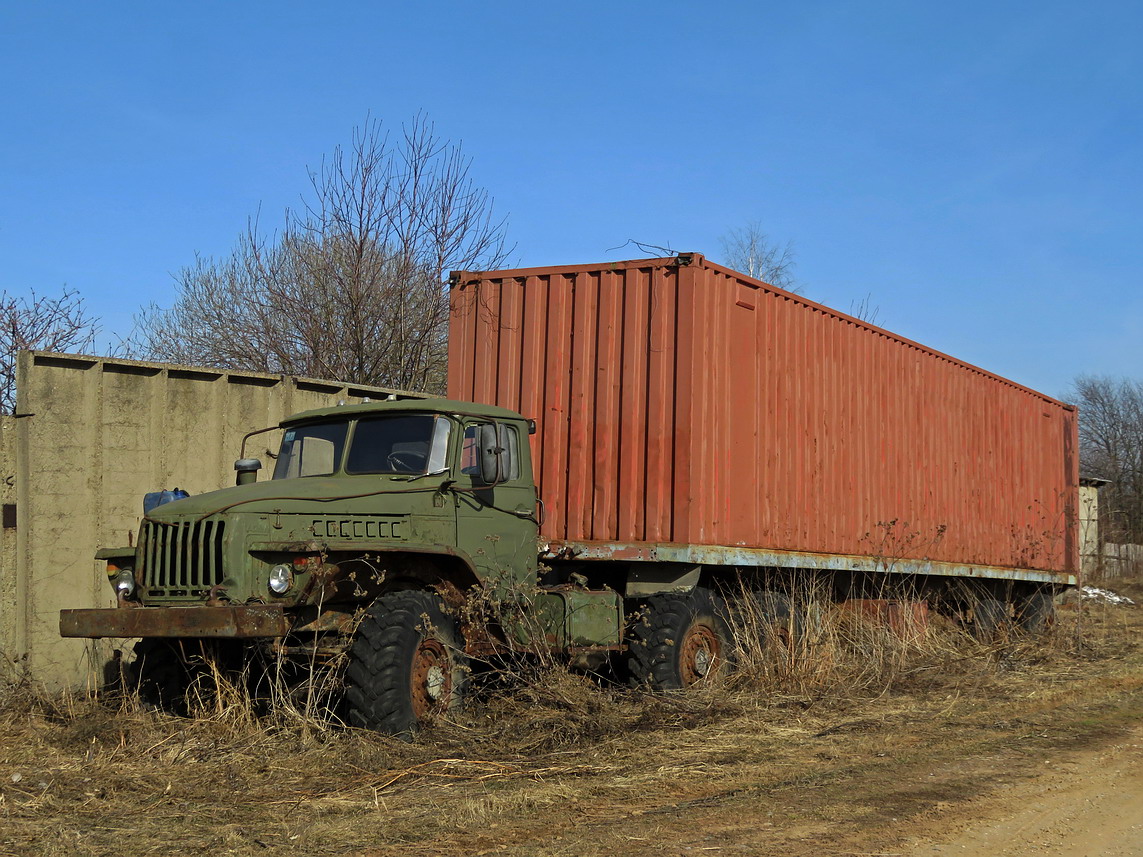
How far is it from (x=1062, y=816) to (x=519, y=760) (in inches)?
112

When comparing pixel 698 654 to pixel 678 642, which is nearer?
pixel 678 642

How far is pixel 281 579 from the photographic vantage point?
664 cm

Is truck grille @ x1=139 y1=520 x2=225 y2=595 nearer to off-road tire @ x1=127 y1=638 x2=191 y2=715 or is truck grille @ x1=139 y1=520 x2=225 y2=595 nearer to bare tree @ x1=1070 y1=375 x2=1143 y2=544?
off-road tire @ x1=127 y1=638 x2=191 y2=715

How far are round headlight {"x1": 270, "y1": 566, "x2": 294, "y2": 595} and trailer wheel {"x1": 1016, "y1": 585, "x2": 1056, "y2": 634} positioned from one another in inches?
437

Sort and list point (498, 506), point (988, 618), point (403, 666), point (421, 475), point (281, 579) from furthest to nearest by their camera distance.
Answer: point (988, 618) → point (498, 506) → point (421, 475) → point (403, 666) → point (281, 579)

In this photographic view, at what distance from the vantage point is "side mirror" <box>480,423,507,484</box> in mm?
7945

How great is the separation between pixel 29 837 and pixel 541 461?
537cm

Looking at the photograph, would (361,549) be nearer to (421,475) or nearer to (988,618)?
(421,475)

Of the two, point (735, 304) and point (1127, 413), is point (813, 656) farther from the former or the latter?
point (1127, 413)

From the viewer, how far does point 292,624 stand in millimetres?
6707

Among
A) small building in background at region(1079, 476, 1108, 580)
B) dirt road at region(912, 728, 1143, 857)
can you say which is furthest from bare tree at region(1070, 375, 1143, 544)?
dirt road at region(912, 728, 1143, 857)

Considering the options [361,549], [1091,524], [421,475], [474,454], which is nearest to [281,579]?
[361,549]

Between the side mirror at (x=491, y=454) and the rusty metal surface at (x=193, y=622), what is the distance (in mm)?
1924

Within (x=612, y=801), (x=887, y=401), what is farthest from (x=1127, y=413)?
(x=612, y=801)
